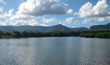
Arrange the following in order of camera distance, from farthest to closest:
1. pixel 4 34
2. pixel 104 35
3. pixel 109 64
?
pixel 4 34 < pixel 104 35 < pixel 109 64

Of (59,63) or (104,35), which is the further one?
(104,35)

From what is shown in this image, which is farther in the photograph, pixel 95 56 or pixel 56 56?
pixel 56 56

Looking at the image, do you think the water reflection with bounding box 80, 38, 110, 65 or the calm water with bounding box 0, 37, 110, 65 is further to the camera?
the calm water with bounding box 0, 37, 110, 65

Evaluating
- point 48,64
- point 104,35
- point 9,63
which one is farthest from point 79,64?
point 104,35

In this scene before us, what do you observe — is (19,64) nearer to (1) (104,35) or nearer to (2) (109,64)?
(2) (109,64)

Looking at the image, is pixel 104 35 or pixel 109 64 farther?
pixel 104 35

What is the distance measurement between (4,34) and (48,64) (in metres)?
167

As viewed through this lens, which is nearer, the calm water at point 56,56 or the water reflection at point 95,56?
the water reflection at point 95,56

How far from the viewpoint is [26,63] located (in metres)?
30.5

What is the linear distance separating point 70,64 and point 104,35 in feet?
406

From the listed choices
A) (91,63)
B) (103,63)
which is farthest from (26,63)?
(103,63)

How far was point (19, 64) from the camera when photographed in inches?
1167

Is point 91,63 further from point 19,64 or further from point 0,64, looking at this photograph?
point 0,64

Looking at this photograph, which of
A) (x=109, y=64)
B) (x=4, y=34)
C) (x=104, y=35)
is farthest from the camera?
(x=4, y=34)
